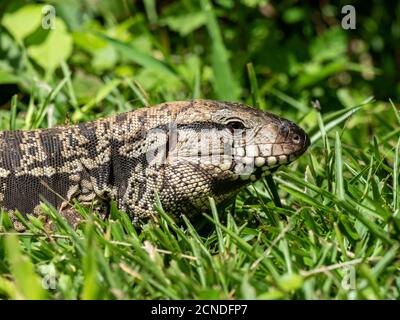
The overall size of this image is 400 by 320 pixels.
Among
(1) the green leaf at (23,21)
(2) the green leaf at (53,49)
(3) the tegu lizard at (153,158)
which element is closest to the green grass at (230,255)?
(3) the tegu lizard at (153,158)

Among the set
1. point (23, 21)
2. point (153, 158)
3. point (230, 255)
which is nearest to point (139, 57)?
point (23, 21)

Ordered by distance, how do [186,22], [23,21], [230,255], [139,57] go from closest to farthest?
[230,255] < [139,57] < [23,21] < [186,22]

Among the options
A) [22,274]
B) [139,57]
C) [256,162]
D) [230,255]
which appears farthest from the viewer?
[139,57]

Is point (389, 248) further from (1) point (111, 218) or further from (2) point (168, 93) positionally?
(2) point (168, 93)

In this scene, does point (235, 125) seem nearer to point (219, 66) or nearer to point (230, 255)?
point (230, 255)

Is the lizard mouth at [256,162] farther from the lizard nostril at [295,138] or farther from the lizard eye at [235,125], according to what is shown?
the lizard eye at [235,125]

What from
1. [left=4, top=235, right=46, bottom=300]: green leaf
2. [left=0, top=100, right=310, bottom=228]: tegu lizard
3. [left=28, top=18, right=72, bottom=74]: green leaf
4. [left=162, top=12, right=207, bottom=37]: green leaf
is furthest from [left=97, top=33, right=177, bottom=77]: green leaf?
[left=4, top=235, right=46, bottom=300]: green leaf
